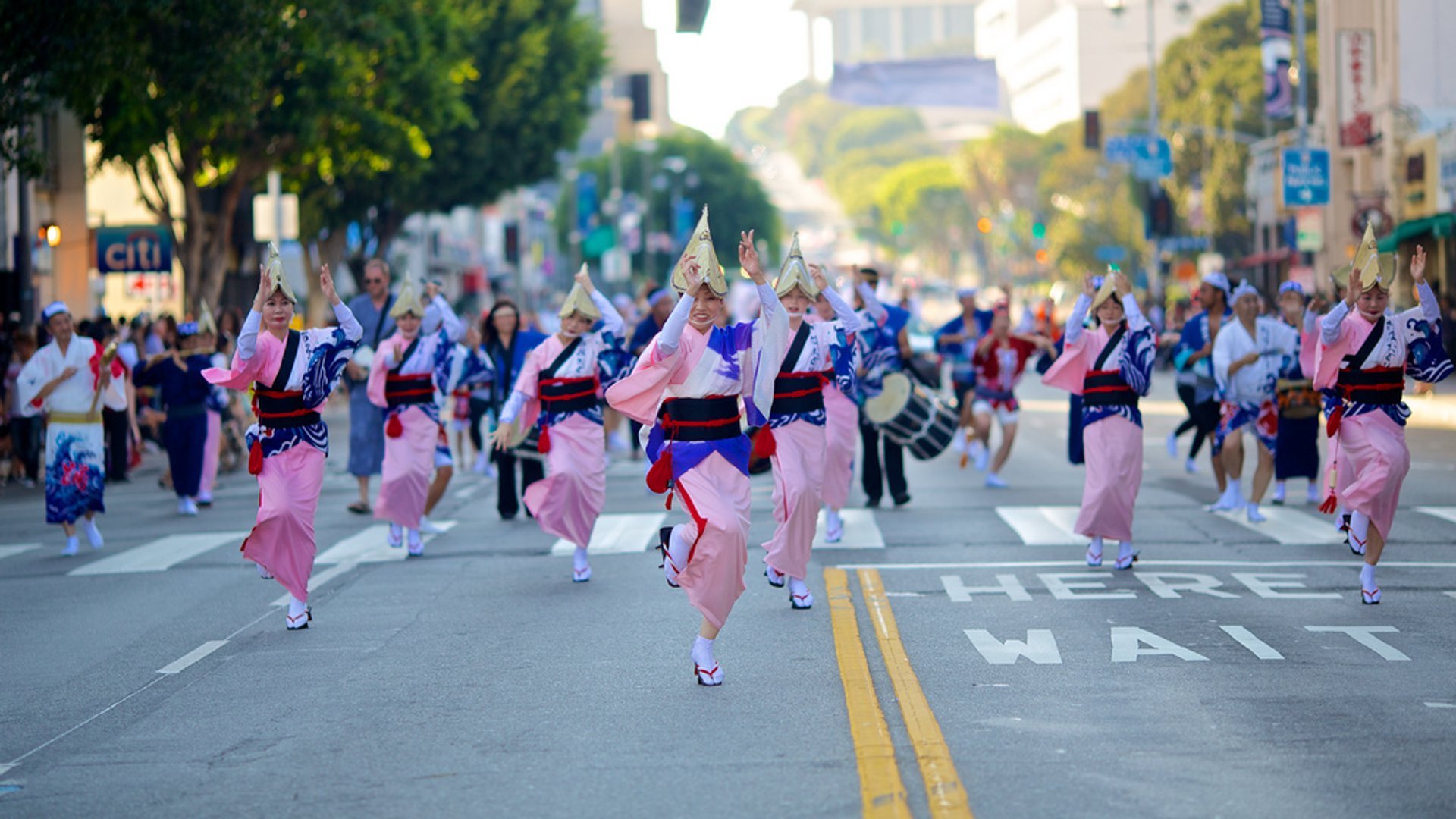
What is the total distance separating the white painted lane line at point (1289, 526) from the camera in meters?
14.7

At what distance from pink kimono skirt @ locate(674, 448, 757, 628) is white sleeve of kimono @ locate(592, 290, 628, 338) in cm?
387

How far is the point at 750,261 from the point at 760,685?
1.93 meters

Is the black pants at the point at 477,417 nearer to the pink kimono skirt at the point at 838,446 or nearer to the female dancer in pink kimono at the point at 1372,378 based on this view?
the pink kimono skirt at the point at 838,446

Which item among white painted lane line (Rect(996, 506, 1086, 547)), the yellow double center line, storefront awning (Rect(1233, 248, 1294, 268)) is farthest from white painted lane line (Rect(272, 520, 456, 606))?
storefront awning (Rect(1233, 248, 1294, 268))

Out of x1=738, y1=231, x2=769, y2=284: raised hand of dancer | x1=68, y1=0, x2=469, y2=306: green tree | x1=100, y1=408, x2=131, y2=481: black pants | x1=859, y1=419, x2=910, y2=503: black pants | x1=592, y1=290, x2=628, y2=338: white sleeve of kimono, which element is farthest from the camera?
x1=68, y1=0, x2=469, y2=306: green tree

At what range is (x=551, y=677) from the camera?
31.1ft

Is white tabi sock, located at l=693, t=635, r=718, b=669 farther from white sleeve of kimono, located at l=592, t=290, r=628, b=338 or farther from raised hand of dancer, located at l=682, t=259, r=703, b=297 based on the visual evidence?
white sleeve of kimono, located at l=592, t=290, r=628, b=338

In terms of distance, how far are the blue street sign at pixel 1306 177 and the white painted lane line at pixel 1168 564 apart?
3550 centimetres

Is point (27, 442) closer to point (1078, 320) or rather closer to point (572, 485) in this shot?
point (572, 485)

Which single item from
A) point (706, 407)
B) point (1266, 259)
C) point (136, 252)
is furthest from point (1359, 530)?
point (1266, 259)

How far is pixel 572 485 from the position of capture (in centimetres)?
1329

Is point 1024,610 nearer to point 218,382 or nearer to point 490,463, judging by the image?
point 218,382

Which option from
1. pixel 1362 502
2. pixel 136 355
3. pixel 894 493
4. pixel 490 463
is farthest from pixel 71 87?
pixel 1362 502

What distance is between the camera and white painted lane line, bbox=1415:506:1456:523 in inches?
635
